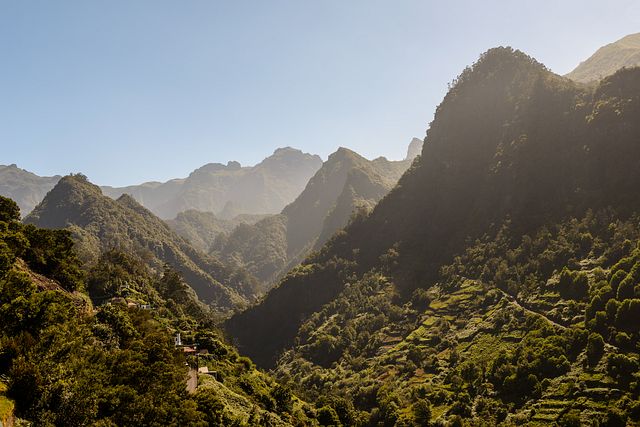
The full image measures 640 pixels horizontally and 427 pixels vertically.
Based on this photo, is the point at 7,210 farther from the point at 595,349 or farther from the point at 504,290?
the point at 504,290

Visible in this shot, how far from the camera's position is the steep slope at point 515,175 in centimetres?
13500

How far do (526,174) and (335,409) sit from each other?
112633 millimetres

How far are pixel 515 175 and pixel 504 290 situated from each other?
5420cm

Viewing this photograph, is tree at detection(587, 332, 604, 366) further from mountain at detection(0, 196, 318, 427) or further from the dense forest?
mountain at detection(0, 196, 318, 427)

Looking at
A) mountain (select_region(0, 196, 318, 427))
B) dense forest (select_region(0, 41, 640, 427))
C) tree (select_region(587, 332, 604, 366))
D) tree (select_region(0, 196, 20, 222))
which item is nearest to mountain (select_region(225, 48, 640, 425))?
tree (select_region(587, 332, 604, 366))

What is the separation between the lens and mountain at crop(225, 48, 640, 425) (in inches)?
3366

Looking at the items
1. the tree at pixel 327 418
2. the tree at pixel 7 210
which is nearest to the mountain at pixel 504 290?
the tree at pixel 327 418

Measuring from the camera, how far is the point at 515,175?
16188 cm

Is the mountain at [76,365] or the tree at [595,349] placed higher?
the mountain at [76,365]

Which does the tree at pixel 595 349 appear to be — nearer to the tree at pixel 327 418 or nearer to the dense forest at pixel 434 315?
the dense forest at pixel 434 315

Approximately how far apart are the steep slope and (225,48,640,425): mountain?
55 cm

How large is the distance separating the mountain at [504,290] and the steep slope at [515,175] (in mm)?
548

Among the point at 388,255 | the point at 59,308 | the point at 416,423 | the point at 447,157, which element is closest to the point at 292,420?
the point at 416,423

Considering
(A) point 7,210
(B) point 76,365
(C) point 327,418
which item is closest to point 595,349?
(C) point 327,418
